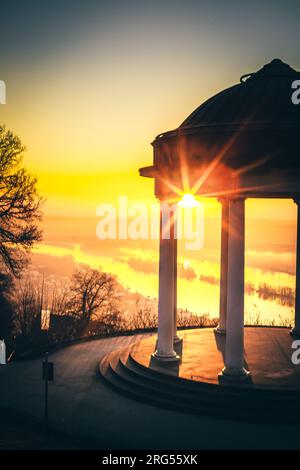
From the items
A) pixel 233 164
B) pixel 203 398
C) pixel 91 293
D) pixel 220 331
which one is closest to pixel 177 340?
pixel 220 331

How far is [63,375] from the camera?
28.2 meters

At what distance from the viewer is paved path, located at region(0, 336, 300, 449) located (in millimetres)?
19703

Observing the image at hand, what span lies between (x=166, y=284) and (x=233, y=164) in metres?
6.82

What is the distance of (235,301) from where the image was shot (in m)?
23.5

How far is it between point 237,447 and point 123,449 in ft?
13.2

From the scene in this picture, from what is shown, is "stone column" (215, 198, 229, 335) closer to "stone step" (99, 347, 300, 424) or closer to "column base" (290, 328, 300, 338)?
"column base" (290, 328, 300, 338)

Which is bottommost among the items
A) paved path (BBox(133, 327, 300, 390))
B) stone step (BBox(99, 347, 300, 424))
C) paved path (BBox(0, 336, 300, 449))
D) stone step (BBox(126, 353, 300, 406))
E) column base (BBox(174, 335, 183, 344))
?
paved path (BBox(0, 336, 300, 449))

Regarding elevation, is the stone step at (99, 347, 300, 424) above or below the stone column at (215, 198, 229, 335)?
below

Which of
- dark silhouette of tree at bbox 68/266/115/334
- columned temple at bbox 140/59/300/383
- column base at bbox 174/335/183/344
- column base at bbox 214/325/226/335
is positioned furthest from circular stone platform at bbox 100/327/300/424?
dark silhouette of tree at bbox 68/266/115/334

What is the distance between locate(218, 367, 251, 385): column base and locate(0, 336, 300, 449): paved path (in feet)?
6.63

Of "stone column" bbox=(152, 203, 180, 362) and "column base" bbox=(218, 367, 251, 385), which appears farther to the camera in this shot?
"stone column" bbox=(152, 203, 180, 362)

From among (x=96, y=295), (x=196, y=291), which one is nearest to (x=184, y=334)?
(x=96, y=295)

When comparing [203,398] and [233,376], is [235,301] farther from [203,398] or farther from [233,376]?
[203,398]

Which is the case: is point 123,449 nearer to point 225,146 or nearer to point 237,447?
point 237,447
